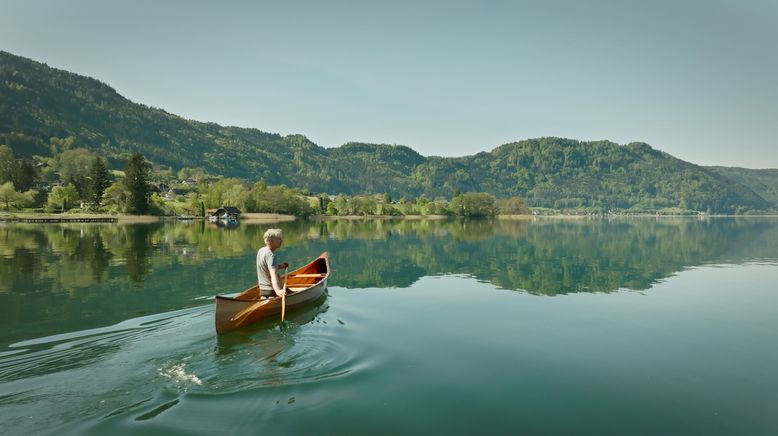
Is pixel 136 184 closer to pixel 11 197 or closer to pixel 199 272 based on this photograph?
pixel 11 197

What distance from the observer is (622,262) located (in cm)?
3984

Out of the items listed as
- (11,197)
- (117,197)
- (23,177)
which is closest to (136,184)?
(117,197)

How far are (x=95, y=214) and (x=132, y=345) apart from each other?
5304 inches

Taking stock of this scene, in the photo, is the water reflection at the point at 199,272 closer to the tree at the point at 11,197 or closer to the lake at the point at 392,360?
the lake at the point at 392,360

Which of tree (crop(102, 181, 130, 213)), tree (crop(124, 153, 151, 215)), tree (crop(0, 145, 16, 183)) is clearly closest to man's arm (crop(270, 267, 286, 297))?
tree (crop(124, 153, 151, 215))

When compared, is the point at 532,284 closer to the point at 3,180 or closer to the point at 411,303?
the point at 411,303

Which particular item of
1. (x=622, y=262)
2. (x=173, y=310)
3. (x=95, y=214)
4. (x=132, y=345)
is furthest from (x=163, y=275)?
(x=95, y=214)

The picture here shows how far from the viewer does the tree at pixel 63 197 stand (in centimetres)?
12569

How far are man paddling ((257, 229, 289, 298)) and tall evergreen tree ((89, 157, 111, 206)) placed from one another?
13744cm

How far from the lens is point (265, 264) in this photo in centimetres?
1533

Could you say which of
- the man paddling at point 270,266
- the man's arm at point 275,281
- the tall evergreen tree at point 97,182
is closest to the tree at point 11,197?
the tall evergreen tree at point 97,182

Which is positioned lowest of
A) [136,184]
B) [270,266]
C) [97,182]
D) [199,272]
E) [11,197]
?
[199,272]

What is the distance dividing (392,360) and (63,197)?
149324mm

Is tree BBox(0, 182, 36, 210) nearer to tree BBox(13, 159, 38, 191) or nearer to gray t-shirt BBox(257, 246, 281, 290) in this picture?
tree BBox(13, 159, 38, 191)
